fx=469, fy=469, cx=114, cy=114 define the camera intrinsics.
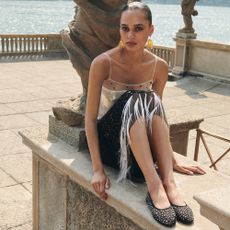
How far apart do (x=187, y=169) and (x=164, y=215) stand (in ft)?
2.84

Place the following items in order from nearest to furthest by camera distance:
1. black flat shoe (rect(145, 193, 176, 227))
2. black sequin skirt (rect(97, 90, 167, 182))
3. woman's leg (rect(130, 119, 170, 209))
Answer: black flat shoe (rect(145, 193, 176, 227)), woman's leg (rect(130, 119, 170, 209)), black sequin skirt (rect(97, 90, 167, 182))

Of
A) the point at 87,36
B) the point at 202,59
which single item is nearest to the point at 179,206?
the point at 87,36

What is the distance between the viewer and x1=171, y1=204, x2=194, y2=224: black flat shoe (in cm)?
268

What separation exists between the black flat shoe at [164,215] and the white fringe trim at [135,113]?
1.61 feet

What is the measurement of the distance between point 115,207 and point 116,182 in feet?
0.70

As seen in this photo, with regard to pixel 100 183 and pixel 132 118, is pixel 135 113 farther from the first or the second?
pixel 100 183

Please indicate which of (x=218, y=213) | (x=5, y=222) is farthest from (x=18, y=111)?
(x=218, y=213)

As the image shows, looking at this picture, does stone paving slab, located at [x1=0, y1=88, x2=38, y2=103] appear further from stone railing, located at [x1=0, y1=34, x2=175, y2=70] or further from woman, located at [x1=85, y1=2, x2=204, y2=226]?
woman, located at [x1=85, y1=2, x2=204, y2=226]

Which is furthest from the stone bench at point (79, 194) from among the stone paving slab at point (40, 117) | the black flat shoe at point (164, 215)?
the stone paving slab at point (40, 117)

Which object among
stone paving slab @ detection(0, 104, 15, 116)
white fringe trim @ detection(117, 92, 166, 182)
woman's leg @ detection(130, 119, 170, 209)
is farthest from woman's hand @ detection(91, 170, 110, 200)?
stone paving slab @ detection(0, 104, 15, 116)

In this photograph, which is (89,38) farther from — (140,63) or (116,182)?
(116,182)

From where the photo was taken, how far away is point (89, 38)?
3.79 m

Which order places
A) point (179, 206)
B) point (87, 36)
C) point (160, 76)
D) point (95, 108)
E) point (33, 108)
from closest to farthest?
point (179, 206)
point (95, 108)
point (160, 76)
point (87, 36)
point (33, 108)

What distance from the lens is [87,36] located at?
149 inches
